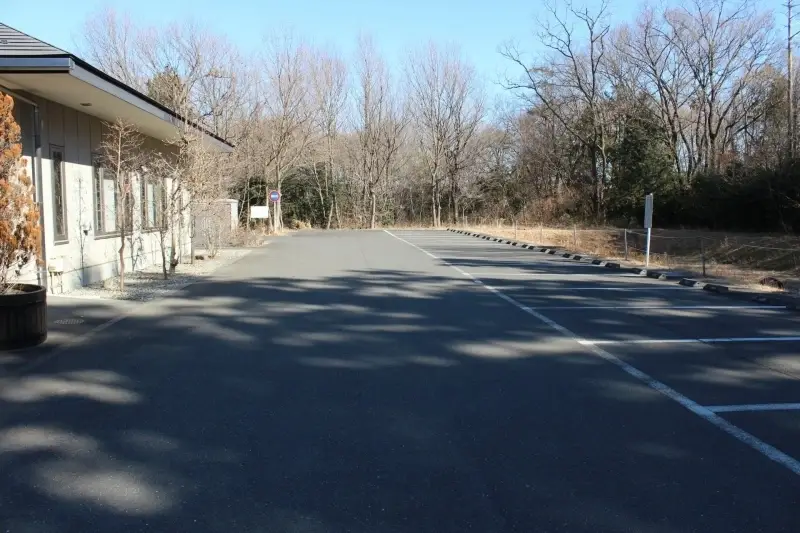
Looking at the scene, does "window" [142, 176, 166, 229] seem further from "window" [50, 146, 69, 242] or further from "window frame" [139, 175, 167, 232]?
"window" [50, 146, 69, 242]

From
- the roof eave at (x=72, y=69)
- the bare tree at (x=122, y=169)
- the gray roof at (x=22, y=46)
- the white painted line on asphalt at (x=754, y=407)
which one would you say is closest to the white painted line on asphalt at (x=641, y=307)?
the white painted line on asphalt at (x=754, y=407)

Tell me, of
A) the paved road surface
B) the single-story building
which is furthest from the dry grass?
the single-story building

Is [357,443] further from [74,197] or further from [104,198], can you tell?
[104,198]

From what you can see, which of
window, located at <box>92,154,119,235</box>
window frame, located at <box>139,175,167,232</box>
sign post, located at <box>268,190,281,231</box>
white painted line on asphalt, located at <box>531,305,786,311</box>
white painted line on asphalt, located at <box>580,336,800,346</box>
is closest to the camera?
white painted line on asphalt, located at <box>580,336,800,346</box>

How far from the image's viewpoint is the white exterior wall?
11.6 metres

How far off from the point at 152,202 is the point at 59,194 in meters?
6.29

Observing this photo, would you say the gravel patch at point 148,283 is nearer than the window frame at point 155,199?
Yes

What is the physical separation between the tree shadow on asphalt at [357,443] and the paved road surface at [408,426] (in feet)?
0.06

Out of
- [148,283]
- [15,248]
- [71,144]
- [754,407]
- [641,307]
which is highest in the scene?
[71,144]

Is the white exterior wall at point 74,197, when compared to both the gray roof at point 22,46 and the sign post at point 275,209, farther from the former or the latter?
the sign post at point 275,209

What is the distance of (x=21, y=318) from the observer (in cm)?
771

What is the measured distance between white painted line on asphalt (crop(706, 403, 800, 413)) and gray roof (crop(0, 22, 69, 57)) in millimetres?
9334

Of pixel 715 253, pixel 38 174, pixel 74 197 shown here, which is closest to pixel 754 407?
pixel 38 174

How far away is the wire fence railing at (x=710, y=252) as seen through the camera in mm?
18586
